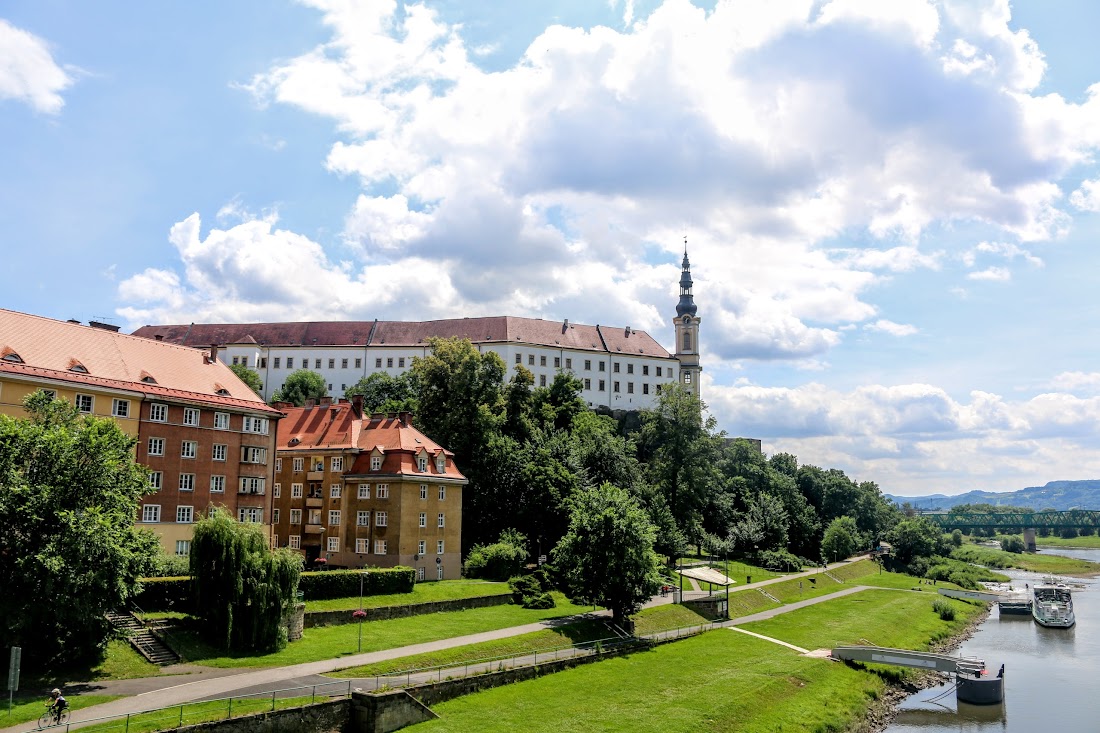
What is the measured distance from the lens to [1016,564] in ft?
483

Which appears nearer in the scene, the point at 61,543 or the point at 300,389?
the point at 61,543

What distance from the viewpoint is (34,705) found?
29.0 meters

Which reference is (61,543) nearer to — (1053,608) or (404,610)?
(404,610)

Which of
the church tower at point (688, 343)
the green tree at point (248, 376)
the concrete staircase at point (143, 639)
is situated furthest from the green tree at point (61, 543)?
the church tower at point (688, 343)

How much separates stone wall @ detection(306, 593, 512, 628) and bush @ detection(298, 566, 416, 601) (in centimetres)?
253

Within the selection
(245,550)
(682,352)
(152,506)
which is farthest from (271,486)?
(682,352)

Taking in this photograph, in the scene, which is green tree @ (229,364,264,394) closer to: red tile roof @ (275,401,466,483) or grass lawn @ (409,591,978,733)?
red tile roof @ (275,401,466,483)

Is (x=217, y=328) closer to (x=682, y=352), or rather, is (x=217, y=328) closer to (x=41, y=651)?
(x=682, y=352)

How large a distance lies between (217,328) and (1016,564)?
470 ft

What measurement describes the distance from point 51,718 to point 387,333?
105 metres

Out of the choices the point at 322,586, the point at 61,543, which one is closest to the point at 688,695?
the point at 322,586

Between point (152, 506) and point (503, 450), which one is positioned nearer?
point (152, 506)

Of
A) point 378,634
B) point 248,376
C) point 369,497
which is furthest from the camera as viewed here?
point 248,376

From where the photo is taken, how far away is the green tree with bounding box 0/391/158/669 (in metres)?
31.9
